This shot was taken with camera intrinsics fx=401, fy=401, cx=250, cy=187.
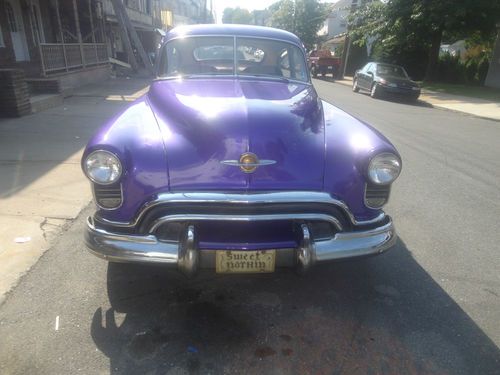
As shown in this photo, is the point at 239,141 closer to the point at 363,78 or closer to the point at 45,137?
the point at 45,137

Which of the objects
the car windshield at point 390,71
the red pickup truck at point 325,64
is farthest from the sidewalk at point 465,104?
the red pickup truck at point 325,64

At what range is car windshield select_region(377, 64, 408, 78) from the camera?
15.4 meters

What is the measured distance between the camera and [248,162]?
231 cm

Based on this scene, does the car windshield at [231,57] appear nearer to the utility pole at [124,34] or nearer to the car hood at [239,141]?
the car hood at [239,141]

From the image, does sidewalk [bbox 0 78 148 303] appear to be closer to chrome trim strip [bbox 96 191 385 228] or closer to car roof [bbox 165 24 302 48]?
chrome trim strip [bbox 96 191 385 228]

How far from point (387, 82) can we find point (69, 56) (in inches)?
438

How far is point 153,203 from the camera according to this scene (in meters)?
2.22

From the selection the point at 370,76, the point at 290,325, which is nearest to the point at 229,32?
the point at 290,325

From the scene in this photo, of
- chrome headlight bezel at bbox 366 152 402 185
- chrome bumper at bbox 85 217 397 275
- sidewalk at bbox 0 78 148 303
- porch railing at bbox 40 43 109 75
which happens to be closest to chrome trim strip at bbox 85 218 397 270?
chrome bumper at bbox 85 217 397 275

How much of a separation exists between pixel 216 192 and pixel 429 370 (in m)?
1.49

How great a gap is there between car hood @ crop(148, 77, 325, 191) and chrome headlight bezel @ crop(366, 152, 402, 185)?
0.31 metres

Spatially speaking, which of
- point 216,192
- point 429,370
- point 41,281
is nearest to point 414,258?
point 429,370

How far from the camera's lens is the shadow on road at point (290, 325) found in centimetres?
215

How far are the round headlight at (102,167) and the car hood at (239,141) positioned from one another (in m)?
0.31
